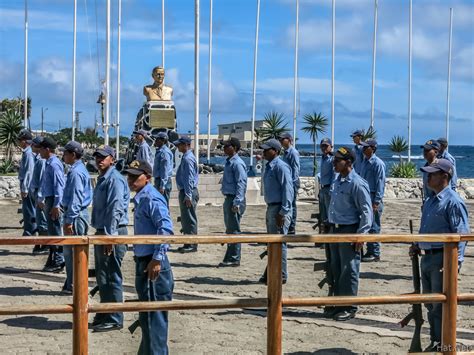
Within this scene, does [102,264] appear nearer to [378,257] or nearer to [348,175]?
[348,175]

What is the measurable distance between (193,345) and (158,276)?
122 centimetres

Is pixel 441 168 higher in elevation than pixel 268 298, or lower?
higher

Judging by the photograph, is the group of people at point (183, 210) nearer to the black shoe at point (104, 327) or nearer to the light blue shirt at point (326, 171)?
the black shoe at point (104, 327)

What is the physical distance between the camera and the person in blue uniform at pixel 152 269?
7.25 m

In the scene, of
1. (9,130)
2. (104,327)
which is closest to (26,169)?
(104,327)

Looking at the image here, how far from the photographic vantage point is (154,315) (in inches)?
286

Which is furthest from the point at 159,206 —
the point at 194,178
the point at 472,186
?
the point at 472,186

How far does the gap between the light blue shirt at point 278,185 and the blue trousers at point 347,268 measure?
189cm

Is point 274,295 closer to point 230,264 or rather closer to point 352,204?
point 352,204

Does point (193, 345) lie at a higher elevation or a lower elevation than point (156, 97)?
lower

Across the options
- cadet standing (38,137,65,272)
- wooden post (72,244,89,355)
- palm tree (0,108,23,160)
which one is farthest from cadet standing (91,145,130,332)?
palm tree (0,108,23,160)

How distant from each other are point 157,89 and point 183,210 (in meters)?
12.2

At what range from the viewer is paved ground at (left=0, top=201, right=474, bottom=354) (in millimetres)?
8219

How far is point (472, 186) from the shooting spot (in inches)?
1166
